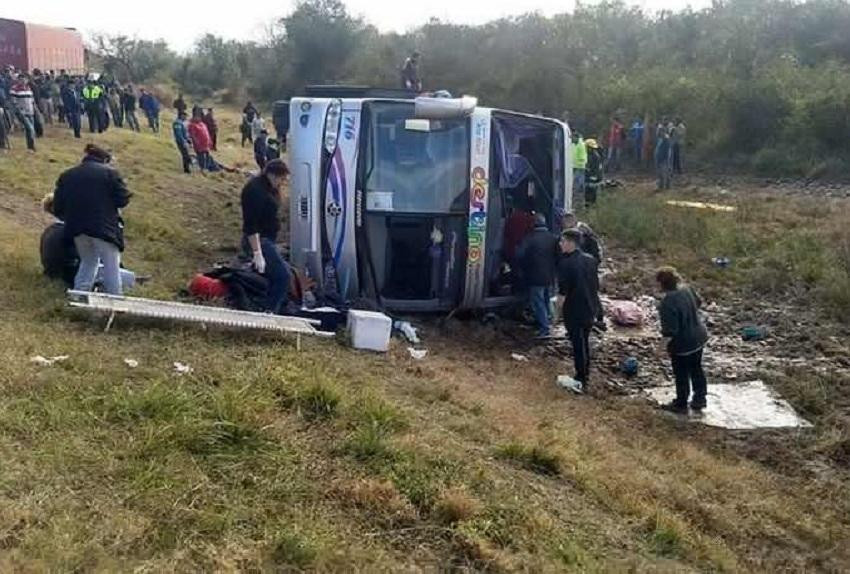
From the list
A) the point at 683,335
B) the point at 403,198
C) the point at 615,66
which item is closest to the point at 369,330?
the point at 403,198

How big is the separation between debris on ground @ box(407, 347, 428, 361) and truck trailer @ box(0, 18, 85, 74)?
20750mm

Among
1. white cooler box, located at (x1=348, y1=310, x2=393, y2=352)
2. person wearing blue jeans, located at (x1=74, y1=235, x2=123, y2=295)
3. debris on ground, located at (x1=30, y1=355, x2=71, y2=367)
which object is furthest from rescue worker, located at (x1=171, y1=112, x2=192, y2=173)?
debris on ground, located at (x1=30, y1=355, x2=71, y2=367)

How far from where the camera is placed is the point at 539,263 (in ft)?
30.6

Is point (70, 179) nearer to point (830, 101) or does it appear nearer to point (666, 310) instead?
point (666, 310)

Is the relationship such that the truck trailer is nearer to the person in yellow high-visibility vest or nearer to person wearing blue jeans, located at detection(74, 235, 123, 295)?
the person in yellow high-visibility vest

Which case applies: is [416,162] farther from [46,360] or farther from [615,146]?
[615,146]

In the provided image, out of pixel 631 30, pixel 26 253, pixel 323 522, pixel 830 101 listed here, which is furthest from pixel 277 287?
pixel 631 30

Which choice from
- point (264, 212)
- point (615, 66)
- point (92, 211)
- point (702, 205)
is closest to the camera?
point (92, 211)

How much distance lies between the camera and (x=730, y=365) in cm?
918

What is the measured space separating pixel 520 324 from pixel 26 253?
527cm

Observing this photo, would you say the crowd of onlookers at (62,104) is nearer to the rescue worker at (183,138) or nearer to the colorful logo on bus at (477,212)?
the rescue worker at (183,138)

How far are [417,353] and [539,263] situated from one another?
1956mm

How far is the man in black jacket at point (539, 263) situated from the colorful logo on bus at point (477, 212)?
21.6 inches

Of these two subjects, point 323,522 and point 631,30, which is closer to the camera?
point 323,522
